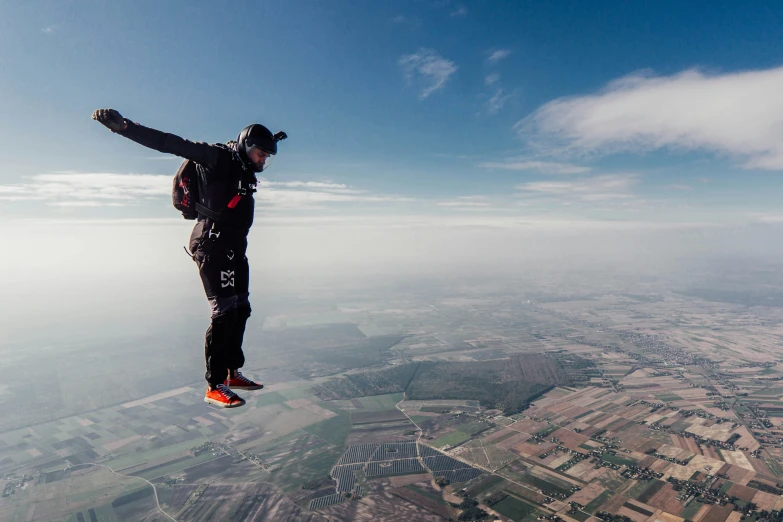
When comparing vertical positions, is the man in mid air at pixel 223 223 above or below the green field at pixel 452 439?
above

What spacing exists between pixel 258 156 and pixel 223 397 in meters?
4.41

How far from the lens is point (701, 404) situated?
6962 centimetres

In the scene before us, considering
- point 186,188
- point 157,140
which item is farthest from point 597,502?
point 157,140

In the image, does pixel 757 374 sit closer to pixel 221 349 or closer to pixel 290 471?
pixel 290 471

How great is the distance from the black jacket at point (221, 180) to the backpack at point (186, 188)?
115 mm

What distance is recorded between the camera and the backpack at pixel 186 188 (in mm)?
6723

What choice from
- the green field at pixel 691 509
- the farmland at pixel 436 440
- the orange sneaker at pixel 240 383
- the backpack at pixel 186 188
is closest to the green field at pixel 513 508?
the farmland at pixel 436 440

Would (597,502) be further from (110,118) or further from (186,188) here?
(110,118)

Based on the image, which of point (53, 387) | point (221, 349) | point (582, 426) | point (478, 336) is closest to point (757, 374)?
point (582, 426)

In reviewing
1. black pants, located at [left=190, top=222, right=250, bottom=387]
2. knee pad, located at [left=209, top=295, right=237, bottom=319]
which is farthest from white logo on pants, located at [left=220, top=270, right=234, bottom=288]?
knee pad, located at [left=209, top=295, right=237, bottom=319]

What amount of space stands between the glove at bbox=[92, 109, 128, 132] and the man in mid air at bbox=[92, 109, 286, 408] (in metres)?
0.92

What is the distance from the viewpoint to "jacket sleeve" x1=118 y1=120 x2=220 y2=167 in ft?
17.9

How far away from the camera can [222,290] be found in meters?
6.87

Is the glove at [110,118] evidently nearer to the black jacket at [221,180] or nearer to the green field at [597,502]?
the black jacket at [221,180]
